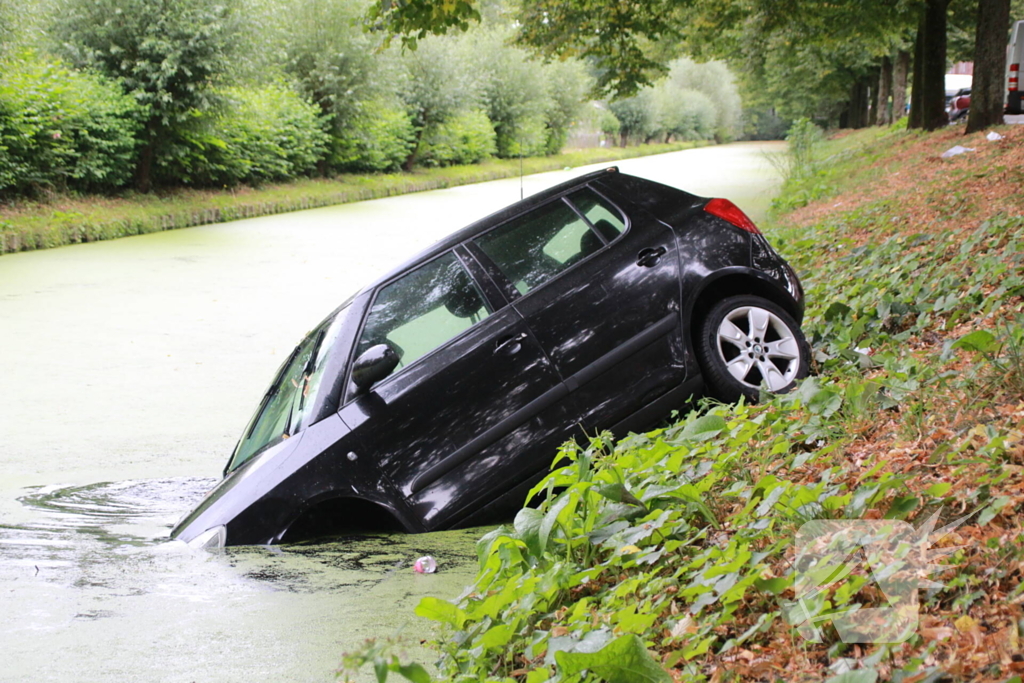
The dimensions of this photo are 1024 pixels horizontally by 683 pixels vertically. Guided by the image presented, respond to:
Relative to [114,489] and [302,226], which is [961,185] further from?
[302,226]

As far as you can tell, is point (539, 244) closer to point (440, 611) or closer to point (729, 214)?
point (729, 214)

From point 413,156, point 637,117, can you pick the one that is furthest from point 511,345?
point 637,117

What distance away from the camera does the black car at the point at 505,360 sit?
4633 millimetres

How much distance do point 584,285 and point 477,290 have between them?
57 centimetres

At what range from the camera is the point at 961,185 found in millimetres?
11086

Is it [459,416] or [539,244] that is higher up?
[539,244]

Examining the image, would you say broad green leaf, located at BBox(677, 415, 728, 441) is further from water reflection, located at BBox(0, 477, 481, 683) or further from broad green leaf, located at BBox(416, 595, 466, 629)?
broad green leaf, located at BBox(416, 595, 466, 629)

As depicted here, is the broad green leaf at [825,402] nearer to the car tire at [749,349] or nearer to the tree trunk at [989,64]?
the car tire at [749,349]

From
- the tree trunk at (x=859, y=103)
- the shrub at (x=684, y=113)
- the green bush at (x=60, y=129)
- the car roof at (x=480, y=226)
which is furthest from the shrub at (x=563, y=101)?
the car roof at (x=480, y=226)

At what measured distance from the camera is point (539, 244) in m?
5.38

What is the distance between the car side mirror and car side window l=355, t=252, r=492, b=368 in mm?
222

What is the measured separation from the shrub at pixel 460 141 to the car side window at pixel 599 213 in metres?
39.5

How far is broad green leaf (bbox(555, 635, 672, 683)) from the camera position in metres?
2.55

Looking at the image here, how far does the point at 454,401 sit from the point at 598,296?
3.27 ft
